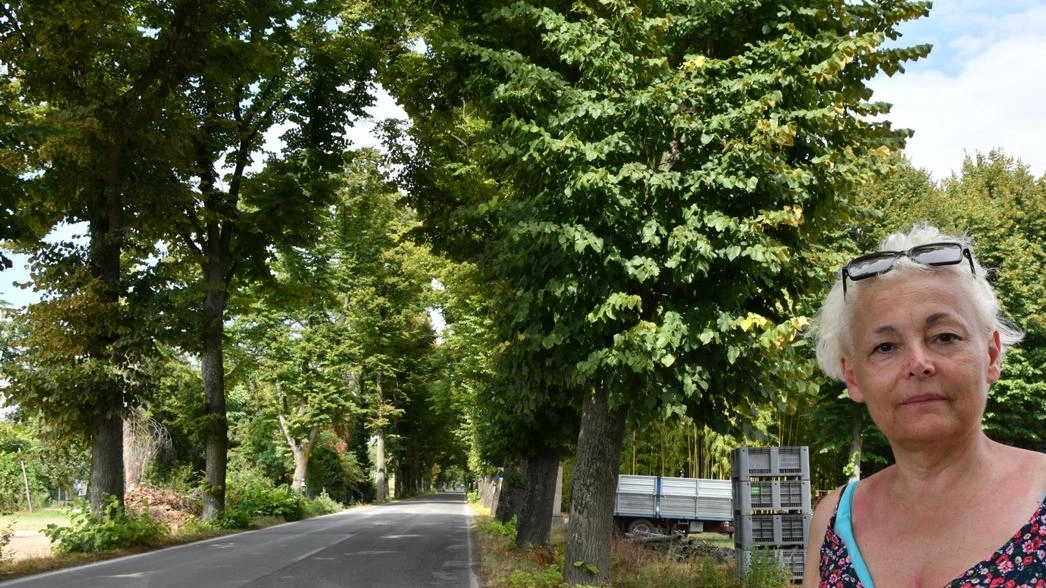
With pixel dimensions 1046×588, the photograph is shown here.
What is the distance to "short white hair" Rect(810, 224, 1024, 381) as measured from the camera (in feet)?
5.91

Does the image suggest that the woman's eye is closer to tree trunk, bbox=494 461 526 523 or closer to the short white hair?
the short white hair

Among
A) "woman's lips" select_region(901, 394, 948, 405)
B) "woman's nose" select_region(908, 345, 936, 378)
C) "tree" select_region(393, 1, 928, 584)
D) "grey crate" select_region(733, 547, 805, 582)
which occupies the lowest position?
"grey crate" select_region(733, 547, 805, 582)

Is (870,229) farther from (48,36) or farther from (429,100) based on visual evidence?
(48,36)

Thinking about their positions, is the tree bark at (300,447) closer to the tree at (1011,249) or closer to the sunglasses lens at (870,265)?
the tree at (1011,249)

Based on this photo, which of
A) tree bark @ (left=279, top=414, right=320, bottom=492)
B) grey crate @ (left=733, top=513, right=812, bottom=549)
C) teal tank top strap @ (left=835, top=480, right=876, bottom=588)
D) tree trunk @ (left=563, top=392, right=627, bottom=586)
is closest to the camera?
teal tank top strap @ (left=835, top=480, right=876, bottom=588)

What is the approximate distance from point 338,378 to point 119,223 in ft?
83.6

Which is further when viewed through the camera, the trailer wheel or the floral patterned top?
the trailer wheel

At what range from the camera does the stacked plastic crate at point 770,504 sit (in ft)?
43.2

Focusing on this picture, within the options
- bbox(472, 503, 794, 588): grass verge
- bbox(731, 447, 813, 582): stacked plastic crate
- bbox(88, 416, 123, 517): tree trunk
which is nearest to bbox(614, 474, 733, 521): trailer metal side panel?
bbox(472, 503, 794, 588): grass verge

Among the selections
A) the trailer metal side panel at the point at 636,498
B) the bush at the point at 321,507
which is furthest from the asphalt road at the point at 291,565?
the bush at the point at 321,507

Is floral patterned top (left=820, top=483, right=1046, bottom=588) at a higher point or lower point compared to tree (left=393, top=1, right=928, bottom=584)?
lower

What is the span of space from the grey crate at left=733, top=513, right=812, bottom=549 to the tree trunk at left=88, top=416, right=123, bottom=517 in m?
13.1

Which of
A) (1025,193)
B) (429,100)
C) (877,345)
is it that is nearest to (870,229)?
(1025,193)

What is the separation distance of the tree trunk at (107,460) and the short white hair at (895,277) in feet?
61.5
